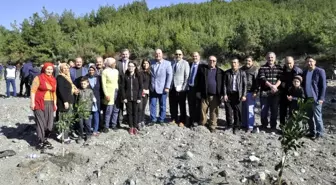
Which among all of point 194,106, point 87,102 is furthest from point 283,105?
point 87,102

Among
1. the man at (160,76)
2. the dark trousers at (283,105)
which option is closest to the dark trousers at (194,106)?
the man at (160,76)

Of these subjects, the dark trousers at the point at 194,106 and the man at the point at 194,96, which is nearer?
the man at the point at 194,96

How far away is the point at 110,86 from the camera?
303 inches

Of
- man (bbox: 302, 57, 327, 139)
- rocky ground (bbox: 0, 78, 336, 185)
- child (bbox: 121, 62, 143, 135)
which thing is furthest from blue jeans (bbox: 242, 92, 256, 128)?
child (bbox: 121, 62, 143, 135)

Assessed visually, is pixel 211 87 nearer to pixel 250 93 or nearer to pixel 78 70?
pixel 250 93

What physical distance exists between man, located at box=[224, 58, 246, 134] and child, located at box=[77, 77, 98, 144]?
2.89 m

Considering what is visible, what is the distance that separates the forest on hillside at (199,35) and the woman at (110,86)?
18667 millimetres

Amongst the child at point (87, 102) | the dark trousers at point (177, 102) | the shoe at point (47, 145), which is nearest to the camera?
the shoe at point (47, 145)

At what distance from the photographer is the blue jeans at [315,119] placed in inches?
296

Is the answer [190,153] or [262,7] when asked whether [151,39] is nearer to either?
[262,7]

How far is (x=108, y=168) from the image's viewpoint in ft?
19.5

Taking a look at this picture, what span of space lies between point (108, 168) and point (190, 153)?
1.51 m

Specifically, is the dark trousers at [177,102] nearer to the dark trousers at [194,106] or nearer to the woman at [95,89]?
the dark trousers at [194,106]

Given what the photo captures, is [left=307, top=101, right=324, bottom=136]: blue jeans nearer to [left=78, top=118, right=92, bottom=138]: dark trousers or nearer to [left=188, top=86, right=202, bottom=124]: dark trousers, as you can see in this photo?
[left=188, top=86, right=202, bottom=124]: dark trousers
